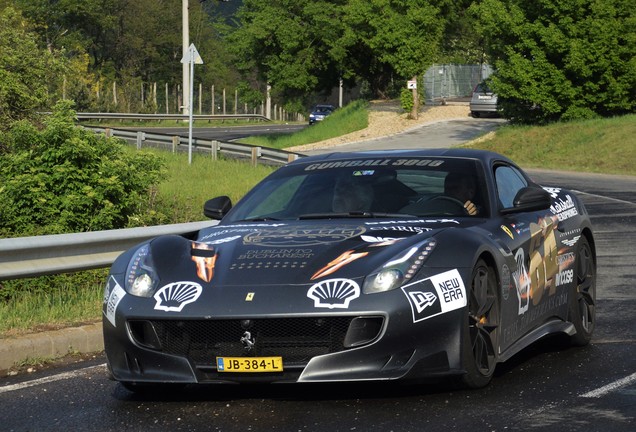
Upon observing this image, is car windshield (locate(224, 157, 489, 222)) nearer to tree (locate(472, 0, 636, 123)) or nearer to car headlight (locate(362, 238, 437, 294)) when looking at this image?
car headlight (locate(362, 238, 437, 294))

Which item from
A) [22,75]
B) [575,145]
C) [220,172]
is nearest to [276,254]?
[22,75]

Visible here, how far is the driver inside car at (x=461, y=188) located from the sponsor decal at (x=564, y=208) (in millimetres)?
956

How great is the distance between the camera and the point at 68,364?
8.71 m

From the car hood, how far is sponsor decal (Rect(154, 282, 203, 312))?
83 mm

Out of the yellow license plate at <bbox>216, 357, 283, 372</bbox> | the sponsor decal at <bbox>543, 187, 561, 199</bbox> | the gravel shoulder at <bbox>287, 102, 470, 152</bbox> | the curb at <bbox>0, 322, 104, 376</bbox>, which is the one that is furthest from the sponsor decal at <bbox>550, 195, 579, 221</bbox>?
the gravel shoulder at <bbox>287, 102, 470, 152</bbox>

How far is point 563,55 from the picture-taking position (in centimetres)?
4650

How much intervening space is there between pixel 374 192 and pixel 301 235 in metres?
0.90

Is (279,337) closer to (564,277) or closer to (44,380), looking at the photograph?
(44,380)

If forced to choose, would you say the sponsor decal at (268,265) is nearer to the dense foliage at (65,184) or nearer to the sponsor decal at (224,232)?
the sponsor decal at (224,232)

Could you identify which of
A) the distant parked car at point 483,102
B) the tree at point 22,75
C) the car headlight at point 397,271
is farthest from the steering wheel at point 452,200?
the distant parked car at point 483,102

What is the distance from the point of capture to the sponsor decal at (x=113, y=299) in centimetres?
696

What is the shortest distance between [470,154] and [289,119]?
10468 centimetres

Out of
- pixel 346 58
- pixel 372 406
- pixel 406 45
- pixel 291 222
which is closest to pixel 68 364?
pixel 291 222

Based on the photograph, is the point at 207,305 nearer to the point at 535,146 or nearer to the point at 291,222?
Result: the point at 291,222
